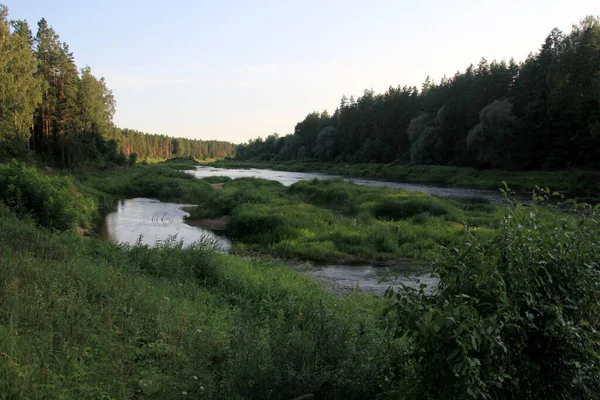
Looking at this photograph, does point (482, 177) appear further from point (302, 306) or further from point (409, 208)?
point (302, 306)

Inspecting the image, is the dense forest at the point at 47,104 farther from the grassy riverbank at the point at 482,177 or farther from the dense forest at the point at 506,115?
the dense forest at the point at 506,115

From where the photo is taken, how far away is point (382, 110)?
98.6 metres

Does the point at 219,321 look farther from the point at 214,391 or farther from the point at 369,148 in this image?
the point at 369,148

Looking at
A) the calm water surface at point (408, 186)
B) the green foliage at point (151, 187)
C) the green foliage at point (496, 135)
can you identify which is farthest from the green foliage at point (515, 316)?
the green foliage at point (496, 135)

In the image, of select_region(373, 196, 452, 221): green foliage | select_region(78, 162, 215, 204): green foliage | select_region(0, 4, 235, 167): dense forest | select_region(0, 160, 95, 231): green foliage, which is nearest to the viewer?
select_region(0, 160, 95, 231): green foliage

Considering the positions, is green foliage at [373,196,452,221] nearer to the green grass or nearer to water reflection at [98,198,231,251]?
water reflection at [98,198,231,251]

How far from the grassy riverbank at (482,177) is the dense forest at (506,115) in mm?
2656

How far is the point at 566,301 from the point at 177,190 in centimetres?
4675

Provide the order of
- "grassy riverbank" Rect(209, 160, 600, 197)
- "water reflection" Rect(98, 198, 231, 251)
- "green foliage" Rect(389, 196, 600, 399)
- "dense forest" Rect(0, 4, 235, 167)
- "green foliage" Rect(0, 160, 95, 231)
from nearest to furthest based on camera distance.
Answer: "green foliage" Rect(389, 196, 600, 399)
"green foliage" Rect(0, 160, 95, 231)
"water reflection" Rect(98, 198, 231, 251)
"dense forest" Rect(0, 4, 235, 167)
"grassy riverbank" Rect(209, 160, 600, 197)

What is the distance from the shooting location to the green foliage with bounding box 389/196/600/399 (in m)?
3.40

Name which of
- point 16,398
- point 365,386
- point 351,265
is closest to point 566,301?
point 365,386

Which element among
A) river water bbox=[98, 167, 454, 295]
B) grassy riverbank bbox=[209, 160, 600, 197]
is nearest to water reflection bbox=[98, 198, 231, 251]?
river water bbox=[98, 167, 454, 295]

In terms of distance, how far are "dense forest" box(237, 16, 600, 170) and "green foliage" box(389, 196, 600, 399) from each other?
155 ft

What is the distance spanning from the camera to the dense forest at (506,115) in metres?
48.8
